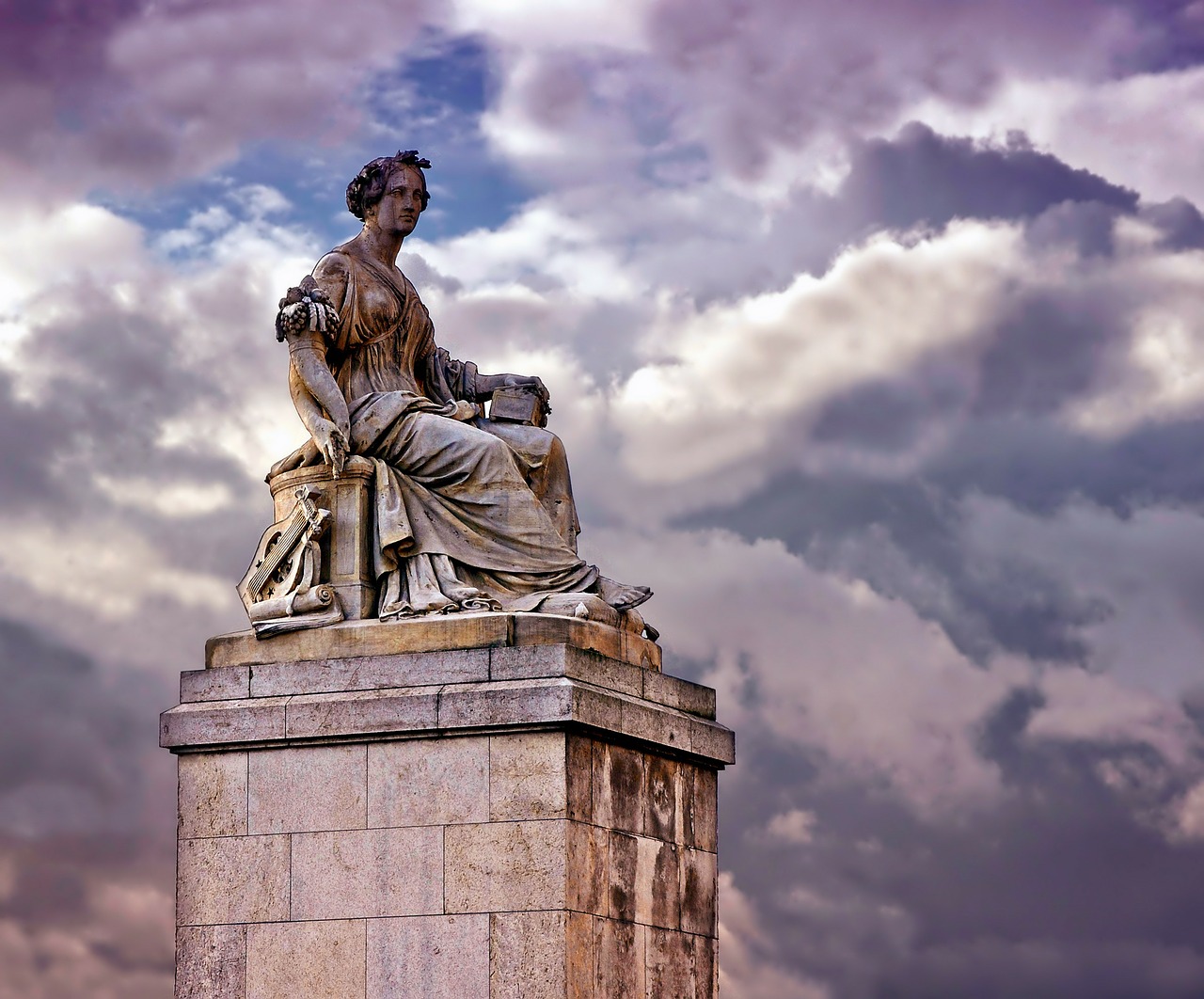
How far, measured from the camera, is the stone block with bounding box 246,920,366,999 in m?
15.5

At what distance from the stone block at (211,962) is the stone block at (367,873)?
1.83 feet

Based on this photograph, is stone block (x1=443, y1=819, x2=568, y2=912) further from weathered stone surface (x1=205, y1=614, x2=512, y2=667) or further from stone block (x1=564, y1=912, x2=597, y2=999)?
weathered stone surface (x1=205, y1=614, x2=512, y2=667)

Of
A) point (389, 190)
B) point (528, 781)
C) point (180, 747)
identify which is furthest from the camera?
point (389, 190)

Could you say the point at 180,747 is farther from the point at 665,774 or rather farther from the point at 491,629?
the point at 665,774

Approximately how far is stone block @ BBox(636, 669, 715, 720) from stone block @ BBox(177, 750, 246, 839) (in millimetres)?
3121

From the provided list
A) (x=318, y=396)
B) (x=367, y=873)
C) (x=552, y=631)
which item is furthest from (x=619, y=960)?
(x=318, y=396)

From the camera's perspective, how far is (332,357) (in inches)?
686

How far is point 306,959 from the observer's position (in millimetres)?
15641

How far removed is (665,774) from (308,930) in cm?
298

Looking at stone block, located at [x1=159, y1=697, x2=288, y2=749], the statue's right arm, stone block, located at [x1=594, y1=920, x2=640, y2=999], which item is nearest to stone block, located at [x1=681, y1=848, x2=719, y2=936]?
stone block, located at [x1=594, y1=920, x2=640, y2=999]

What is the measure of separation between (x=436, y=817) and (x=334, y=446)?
311 centimetres

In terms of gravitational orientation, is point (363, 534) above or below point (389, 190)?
below


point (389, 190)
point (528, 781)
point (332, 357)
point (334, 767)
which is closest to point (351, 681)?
point (334, 767)

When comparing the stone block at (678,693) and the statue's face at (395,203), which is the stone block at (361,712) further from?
the statue's face at (395,203)
